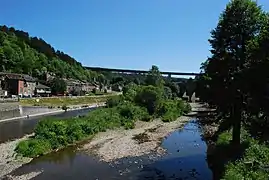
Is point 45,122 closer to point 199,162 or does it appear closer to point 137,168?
point 137,168

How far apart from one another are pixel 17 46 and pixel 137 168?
140014 millimetres

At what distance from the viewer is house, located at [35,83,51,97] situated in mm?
114938

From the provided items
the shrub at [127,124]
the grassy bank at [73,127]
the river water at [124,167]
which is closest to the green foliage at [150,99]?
the grassy bank at [73,127]

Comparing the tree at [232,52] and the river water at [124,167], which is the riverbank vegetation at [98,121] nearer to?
the river water at [124,167]

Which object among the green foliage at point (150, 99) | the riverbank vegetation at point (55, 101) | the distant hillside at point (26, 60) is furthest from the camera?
the distant hillside at point (26, 60)

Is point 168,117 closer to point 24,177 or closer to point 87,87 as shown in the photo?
point 24,177

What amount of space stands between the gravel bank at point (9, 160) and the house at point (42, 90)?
268 ft

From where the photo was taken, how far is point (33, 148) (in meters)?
33.0

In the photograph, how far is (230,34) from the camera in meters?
27.6

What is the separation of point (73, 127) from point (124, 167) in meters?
15.4

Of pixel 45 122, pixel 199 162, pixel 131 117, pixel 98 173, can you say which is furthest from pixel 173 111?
pixel 98 173

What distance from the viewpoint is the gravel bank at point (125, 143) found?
1332 inches

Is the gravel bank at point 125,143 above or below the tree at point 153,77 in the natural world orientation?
below

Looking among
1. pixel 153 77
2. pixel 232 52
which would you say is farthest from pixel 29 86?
pixel 232 52
